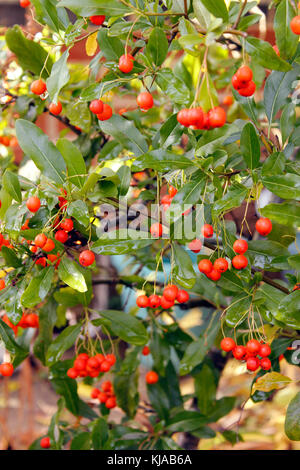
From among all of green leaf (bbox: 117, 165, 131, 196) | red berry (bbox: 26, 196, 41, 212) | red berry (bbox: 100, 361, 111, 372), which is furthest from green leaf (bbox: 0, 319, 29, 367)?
green leaf (bbox: 117, 165, 131, 196)

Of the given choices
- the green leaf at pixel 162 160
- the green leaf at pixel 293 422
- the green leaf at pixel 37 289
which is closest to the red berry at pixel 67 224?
the green leaf at pixel 37 289

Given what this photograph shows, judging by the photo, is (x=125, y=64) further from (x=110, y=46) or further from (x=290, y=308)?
(x=290, y=308)

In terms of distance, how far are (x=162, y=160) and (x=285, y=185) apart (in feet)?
0.74

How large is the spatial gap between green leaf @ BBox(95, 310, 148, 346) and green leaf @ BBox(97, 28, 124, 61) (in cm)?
68

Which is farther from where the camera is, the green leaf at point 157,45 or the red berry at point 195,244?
the red berry at point 195,244

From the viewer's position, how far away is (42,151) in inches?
39.2

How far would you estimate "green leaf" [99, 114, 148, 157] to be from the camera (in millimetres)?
1082

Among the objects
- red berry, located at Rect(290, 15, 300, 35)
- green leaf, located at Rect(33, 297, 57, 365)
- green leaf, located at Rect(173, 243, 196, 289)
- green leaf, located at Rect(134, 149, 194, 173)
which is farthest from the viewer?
green leaf, located at Rect(33, 297, 57, 365)

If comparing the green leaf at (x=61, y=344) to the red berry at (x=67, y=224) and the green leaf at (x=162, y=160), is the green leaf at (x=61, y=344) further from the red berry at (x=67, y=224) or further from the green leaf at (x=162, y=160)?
the green leaf at (x=162, y=160)

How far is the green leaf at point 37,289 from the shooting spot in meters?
0.95

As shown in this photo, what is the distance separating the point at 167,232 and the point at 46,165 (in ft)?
0.99

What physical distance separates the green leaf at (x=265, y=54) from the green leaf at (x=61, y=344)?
2.75 ft

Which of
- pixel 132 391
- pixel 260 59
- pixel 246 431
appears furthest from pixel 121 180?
pixel 246 431

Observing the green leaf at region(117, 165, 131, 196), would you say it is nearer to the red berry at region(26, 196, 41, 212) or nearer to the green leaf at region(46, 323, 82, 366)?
the red berry at region(26, 196, 41, 212)
